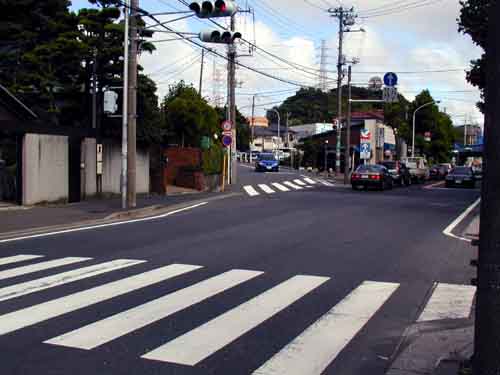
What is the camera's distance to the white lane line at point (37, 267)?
9328 millimetres

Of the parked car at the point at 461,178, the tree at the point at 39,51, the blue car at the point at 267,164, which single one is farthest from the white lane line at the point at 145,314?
the blue car at the point at 267,164

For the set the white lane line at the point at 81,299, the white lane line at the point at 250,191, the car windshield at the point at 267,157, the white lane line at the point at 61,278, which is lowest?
the white lane line at the point at 250,191

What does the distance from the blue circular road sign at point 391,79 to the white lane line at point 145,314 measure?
104 ft

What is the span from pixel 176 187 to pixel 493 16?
28962 mm

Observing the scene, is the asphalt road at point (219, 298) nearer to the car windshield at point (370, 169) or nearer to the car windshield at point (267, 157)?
the car windshield at point (370, 169)

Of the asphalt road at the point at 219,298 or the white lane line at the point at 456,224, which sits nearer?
the asphalt road at the point at 219,298

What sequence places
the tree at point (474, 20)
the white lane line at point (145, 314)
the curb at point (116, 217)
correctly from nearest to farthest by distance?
the white lane line at point (145, 314), the curb at point (116, 217), the tree at point (474, 20)

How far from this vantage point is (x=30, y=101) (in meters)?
27.4

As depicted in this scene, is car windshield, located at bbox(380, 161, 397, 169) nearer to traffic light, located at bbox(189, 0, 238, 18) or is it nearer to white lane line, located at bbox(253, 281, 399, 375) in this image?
traffic light, located at bbox(189, 0, 238, 18)

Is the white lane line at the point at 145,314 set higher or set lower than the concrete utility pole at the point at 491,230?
lower

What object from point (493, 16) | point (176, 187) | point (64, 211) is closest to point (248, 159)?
point (176, 187)

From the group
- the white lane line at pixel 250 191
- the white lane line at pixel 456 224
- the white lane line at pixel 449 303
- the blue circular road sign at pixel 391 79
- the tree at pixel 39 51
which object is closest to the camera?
the white lane line at pixel 449 303

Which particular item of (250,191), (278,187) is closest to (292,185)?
(278,187)

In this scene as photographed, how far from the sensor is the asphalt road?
559 cm
